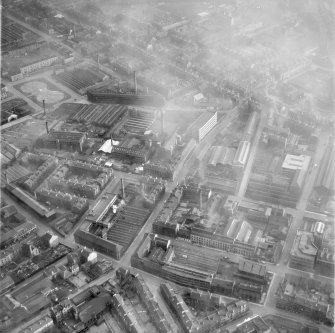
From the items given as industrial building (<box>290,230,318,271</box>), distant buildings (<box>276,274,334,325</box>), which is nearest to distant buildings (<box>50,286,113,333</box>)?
distant buildings (<box>276,274,334,325</box>)

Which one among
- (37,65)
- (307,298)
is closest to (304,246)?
(307,298)

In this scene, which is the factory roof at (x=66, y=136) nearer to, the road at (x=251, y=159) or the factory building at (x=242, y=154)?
the factory building at (x=242, y=154)

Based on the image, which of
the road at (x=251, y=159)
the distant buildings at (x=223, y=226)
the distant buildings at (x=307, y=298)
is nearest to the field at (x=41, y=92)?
the road at (x=251, y=159)

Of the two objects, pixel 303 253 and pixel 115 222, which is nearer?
pixel 303 253

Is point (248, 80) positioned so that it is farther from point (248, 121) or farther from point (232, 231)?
point (232, 231)

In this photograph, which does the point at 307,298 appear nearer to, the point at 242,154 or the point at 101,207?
the point at 242,154

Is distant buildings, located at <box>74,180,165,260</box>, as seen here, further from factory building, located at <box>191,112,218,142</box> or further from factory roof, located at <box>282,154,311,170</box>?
factory roof, located at <box>282,154,311,170</box>
